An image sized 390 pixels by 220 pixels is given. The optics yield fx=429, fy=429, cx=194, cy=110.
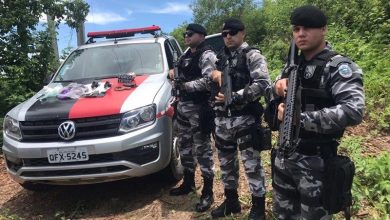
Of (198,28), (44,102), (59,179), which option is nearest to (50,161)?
(59,179)

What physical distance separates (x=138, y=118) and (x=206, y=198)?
108 centimetres

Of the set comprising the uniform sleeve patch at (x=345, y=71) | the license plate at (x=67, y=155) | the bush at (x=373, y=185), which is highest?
the uniform sleeve patch at (x=345, y=71)

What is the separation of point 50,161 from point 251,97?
2195 millimetres

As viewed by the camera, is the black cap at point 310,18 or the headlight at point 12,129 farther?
the headlight at point 12,129

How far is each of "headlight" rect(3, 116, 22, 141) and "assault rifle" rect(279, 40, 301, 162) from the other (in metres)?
3.13

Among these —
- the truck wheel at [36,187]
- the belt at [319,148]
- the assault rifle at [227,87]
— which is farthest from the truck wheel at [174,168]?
the belt at [319,148]

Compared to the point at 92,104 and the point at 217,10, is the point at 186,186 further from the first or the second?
the point at 217,10

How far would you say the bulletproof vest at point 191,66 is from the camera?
446cm

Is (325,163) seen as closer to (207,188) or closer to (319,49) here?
(319,49)

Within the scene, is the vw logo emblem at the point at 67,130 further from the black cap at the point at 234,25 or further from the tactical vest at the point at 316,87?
the tactical vest at the point at 316,87

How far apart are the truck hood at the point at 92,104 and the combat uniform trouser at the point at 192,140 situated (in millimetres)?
391

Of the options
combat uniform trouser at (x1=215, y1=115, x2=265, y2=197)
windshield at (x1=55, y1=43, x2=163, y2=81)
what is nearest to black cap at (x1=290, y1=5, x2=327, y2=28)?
combat uniform trouser at (x1=215, y1=115, x2=265, y2=197)

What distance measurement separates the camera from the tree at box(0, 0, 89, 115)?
8102 millimetres

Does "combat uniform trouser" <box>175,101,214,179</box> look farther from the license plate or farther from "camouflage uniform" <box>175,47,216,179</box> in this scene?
the license plate
